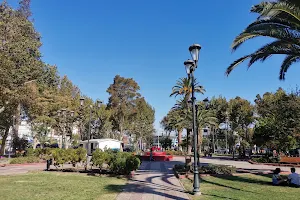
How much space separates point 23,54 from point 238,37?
20.0 metres

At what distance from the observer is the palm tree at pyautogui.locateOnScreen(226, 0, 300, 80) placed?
1002 cm

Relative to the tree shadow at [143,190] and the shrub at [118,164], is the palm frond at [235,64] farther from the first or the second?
the shrub at [118,164]

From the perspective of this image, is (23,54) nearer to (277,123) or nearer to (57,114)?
(57,114)

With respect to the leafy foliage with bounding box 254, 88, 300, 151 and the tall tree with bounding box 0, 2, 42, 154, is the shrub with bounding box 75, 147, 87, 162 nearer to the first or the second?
the tall tree with bounding box 0, 2, 42, 154

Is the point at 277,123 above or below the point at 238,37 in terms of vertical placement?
below

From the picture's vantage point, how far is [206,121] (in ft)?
70.4

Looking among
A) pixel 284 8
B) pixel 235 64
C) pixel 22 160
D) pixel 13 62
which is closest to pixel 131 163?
pixel 235 64

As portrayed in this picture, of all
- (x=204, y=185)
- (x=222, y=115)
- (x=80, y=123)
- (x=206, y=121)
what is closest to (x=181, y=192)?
(x=204, y=185)

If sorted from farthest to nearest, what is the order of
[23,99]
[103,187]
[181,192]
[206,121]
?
1. [23,99]
2. [206,121]
3. [103,187]
4. [181,192]

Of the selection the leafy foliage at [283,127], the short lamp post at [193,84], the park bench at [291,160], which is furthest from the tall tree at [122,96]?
the short lamp post at [193,84]

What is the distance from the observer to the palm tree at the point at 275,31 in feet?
32.9

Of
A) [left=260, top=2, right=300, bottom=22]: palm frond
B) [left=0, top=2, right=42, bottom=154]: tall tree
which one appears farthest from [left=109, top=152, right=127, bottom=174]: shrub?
[left=0, top=2, right=42, bottom=154]: tall tree

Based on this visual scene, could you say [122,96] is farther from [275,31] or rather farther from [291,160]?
[275,31]

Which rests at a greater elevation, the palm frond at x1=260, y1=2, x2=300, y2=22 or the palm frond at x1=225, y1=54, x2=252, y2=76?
the palm frond at x1=260, y1=2, x2=300, y2=22
